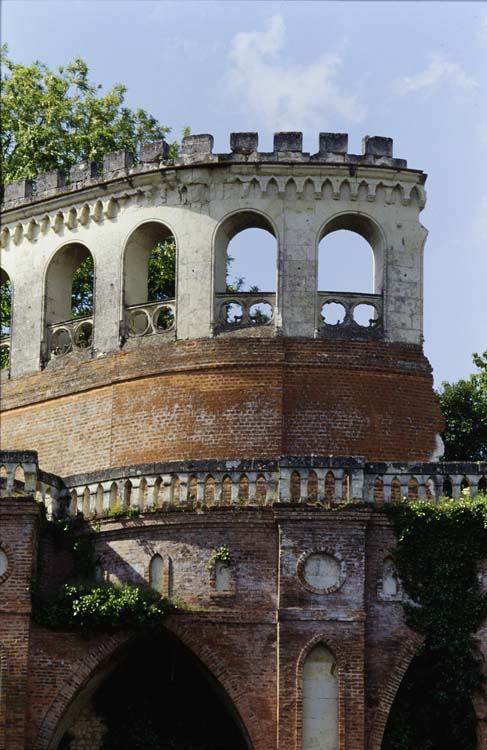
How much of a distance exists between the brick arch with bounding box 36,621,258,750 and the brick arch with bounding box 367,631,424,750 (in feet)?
6.54

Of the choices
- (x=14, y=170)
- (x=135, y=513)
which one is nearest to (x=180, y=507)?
(x=135, y=513)

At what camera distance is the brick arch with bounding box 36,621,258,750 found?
106ft

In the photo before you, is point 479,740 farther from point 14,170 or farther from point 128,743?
point 14,170

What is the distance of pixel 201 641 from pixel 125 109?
82.5 ft

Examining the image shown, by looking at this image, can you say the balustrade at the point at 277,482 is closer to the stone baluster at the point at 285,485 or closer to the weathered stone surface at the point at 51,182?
the stone baluster at the point at 285,485

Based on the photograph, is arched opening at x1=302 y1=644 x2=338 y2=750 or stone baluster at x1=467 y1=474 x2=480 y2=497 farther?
stone baluster at x1=467 y1=474 x2=480 y2=497

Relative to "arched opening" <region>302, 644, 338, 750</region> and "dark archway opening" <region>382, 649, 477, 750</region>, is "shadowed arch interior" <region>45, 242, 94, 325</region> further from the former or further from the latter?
"dark archway opening" <region>382, 649, 477, 750</region>

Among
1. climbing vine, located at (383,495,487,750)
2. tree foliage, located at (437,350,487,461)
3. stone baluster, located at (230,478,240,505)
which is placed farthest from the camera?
tree foliage, located at (437,350,487,461)

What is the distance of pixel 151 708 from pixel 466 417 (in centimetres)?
1631

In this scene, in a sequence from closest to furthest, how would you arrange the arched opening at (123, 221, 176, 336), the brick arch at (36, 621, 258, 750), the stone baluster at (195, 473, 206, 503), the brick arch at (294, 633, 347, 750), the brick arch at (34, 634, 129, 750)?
the brick arch at (294, 633, 347, 750) → the brick arch at (36, 621, 258, 750) → the brick arch at (34, 634, 129, 750) → the stone baluster at (195, 473, 206, 503) → the arched opening at (123, 221, 176, 336)

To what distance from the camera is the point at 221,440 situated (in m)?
36.5

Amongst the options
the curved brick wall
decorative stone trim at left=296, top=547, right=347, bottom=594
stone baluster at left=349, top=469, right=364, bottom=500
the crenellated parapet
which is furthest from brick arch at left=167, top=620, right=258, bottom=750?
the crenellated parapet

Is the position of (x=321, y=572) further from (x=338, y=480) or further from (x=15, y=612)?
(x=15, y=612)

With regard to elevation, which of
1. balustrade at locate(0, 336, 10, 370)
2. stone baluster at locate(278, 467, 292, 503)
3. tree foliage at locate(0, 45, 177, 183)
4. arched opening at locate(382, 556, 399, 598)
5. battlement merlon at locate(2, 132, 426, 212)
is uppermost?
tree foliage at locate(0, 45, 177, 183)
